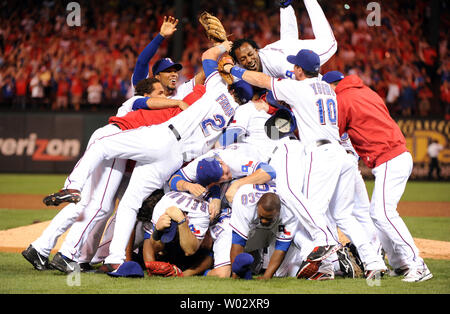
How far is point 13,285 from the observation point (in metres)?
4.11

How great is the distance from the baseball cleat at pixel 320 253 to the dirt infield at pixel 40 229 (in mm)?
1881

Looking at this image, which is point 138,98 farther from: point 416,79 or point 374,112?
point 416,79

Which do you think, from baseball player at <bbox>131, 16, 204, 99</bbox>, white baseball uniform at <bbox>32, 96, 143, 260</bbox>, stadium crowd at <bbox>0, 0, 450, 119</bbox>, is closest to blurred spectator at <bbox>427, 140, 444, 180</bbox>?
stadium crowd at <bbox>0, 0, 450, 119</bbox>

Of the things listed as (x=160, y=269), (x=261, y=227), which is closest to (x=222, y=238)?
(x=261, y=227)

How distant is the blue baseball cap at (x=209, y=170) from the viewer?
182 inches

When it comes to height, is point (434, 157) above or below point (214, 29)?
below

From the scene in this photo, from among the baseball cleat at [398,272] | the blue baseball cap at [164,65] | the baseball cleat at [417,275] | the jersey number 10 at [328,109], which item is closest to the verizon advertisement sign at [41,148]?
the blue baseball cap at [164,65]

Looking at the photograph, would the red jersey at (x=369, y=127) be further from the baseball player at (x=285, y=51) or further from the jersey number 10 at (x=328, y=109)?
the baseball player at (x=285, y=51)

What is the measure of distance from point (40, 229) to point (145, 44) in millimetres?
10371

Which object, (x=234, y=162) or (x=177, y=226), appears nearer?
(x=177, y=226)

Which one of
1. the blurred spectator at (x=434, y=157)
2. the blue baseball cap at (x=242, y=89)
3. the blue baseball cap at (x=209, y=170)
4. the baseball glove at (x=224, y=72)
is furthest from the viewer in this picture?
the blurred spectator at (x=434, y=157)

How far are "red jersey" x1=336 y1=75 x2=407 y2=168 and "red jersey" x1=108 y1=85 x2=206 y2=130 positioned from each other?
4.35 feet

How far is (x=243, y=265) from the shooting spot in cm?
431

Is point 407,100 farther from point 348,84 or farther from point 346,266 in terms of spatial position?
point 346,266
